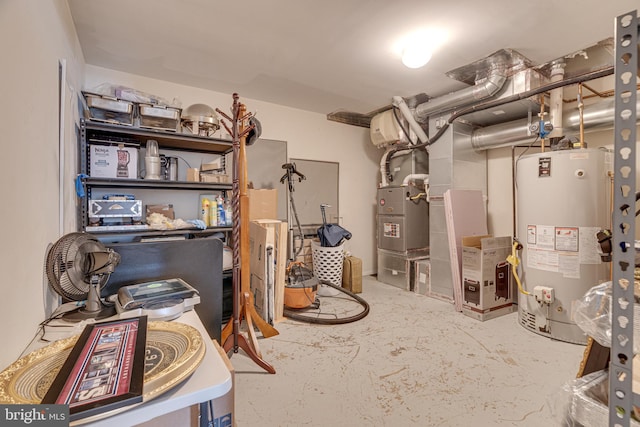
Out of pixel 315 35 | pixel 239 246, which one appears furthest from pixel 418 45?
pixel 239 246

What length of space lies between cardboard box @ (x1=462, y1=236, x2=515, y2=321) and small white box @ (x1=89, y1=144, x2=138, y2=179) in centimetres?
341

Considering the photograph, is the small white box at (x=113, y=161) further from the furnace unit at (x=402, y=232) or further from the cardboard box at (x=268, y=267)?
the furnace unit at (x=402, y=232)

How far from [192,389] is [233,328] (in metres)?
1.61

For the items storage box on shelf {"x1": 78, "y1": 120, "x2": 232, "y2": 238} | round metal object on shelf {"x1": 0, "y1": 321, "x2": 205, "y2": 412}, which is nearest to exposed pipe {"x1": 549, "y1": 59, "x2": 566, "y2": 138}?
storage box on shelf {"x1": 78, "y1": 120, "x2": 232, "y2": 238}

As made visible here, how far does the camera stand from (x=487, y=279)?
9.84 ft

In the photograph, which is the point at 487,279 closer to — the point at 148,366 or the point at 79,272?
the point at 148,366

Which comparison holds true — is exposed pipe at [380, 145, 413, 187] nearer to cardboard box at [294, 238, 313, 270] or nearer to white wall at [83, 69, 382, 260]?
white wall at [83, 69, 382, 260]

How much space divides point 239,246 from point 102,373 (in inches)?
58.2

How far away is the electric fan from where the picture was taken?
1.17 meters

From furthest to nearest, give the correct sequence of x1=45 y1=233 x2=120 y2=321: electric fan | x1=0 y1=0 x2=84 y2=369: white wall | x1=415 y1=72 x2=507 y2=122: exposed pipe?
x1=415 y1=72 x2=507 y2=122: exposed pipe < x1=45 y1=233 x2=120 y2=321: electric fan < x1=0 y1=0 x2=84 y2=369: white wall

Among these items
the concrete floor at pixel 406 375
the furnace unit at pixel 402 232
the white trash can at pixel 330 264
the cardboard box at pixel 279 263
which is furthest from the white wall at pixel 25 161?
the furnace unit at pixel 402 232

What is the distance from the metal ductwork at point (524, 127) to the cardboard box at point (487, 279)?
115cm

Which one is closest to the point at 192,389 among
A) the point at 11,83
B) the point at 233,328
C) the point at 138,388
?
the point at 138,388

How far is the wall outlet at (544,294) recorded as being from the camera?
2.51 metres
